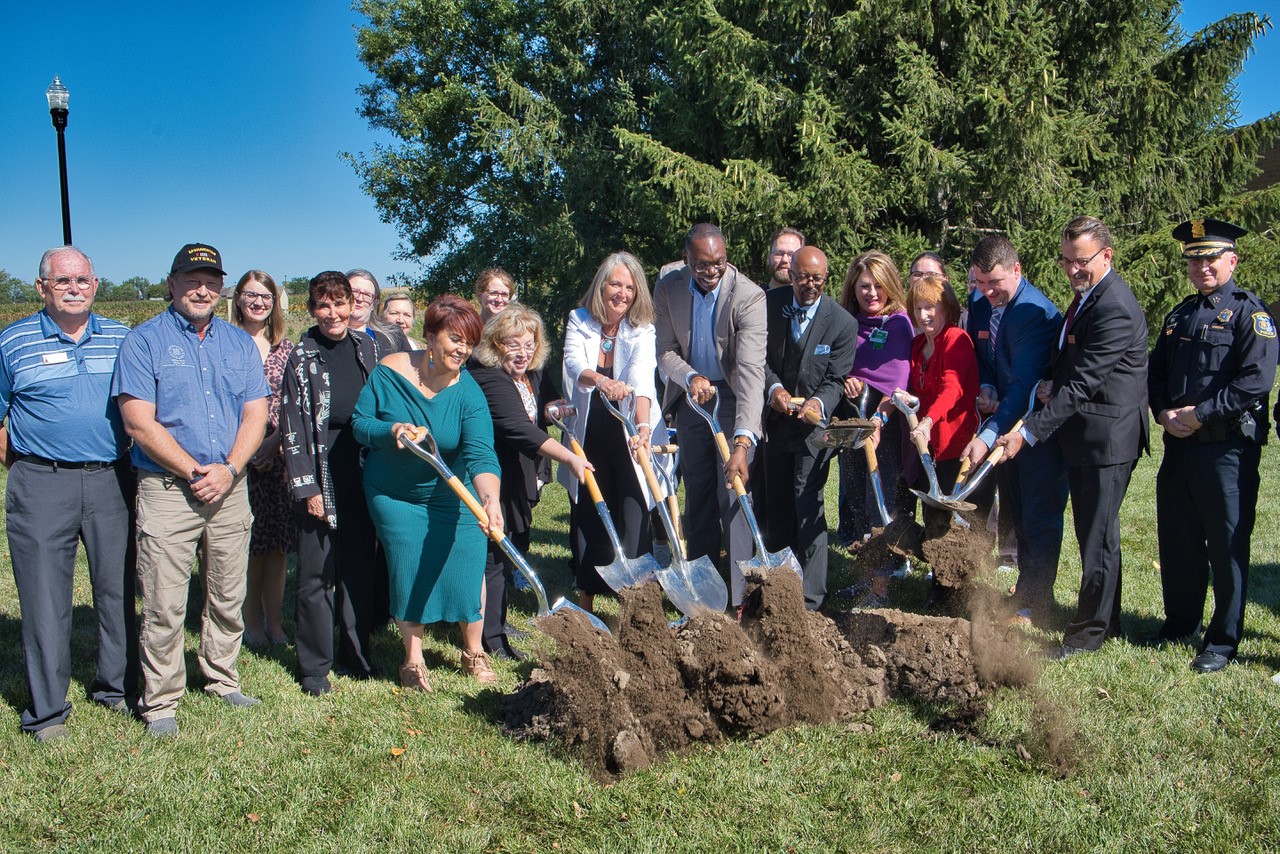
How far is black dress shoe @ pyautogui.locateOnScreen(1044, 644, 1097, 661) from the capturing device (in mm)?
4818

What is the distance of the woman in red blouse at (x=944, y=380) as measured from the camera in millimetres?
5648

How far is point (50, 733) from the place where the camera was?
13.3 ft

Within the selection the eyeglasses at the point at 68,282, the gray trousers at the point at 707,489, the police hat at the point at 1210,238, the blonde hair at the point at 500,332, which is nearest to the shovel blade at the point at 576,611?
the gray trousers at the point at 707,489

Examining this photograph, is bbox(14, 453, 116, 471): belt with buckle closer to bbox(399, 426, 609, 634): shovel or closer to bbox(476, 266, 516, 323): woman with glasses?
bbox(399, 426, 609, 634): shovel

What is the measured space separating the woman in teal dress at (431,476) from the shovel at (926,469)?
2219 millimetres

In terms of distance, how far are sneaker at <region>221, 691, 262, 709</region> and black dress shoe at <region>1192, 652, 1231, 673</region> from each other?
14.8ft

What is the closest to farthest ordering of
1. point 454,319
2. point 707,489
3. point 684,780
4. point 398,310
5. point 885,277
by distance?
point 684,780 < point 454,319 < point 707,489 < point 885,277 < point 398,310

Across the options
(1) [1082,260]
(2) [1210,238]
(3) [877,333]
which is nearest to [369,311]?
(3) [877,333]

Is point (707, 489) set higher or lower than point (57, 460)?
lower

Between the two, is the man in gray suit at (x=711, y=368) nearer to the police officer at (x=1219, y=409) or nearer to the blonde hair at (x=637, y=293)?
the blonde hair at (x=637, y=293)

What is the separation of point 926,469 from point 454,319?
105 inches

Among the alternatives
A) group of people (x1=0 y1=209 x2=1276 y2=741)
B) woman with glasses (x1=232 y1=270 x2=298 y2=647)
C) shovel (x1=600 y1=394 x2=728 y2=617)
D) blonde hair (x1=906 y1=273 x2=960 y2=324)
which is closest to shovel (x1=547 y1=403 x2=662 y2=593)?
shovel (x1=600 y1=394 x2=728 y2=617)

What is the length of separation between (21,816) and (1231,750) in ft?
15.1

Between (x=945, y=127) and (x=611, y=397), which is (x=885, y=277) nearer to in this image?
(x=611, y=397)
